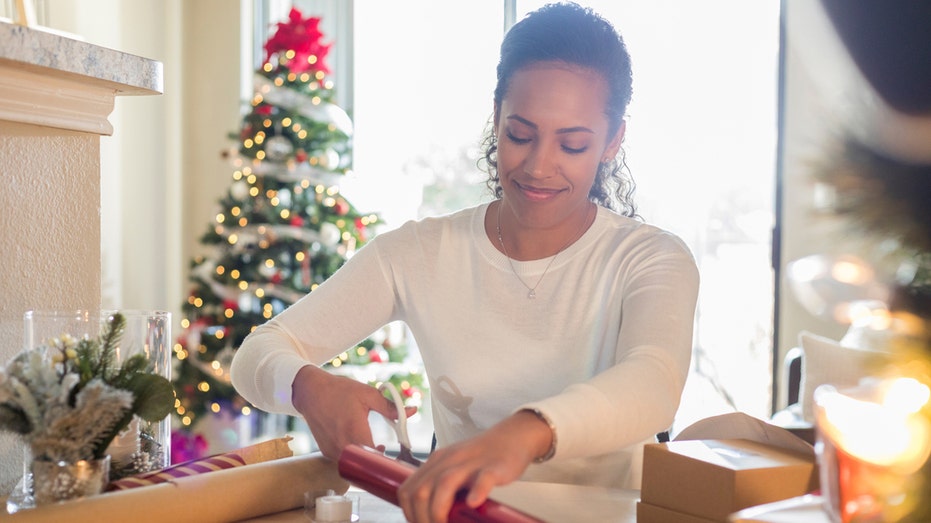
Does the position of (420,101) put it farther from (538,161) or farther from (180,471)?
(180,471)

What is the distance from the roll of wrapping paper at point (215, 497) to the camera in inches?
Answer: 36.6

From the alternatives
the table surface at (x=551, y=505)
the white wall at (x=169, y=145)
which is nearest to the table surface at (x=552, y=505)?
the table surface at (x=551, y=505)

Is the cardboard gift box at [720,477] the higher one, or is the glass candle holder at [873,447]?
the glass candle holder at [873,447]

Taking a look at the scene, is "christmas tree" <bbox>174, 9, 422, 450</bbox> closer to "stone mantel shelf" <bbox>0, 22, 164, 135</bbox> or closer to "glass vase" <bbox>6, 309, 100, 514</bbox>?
"stone mantel shelf" <bbox>0, 22, 164, 135</bbox>

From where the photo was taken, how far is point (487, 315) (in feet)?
5.57

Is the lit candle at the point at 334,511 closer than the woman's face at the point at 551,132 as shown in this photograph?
Yes

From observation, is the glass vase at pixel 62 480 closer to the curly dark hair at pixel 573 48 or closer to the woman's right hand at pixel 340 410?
the woman's right hand at pixel 340 410

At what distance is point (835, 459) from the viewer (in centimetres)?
52

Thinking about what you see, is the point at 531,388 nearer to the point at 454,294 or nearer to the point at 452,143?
the point at 454,294

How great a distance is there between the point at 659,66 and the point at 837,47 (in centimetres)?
453

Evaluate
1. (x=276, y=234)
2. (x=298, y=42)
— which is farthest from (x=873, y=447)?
(x=298, y=42)

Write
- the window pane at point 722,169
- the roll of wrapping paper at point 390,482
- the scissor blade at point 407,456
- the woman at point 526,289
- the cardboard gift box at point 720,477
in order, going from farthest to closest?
1. the window pane at point 722,169
2. the woman at point 526,289
3. the scissor blade at point 407,456
4. the cardboard gift box at point 720,477
5. the roll of wrapping paper at point 390,482

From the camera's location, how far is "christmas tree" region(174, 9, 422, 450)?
4.43 metres

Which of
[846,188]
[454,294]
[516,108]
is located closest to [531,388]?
[454,294]
